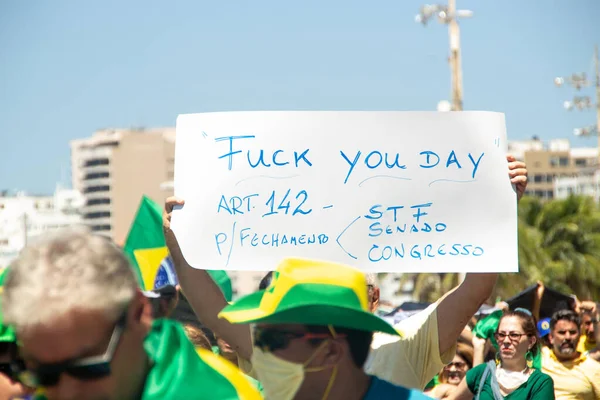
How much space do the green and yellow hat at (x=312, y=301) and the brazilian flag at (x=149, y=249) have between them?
5.78 metres

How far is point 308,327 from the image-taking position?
3150 millimetres

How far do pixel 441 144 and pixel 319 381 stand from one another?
6.31 ft

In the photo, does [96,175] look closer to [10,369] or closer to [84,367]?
[10,369]

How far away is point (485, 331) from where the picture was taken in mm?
7406

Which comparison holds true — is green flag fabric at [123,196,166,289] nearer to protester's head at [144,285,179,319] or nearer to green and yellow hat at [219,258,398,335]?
protester's head at [144,285,179,319]

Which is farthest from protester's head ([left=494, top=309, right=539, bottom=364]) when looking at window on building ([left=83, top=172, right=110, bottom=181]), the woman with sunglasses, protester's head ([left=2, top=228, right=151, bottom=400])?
window on building ([left=83, top=172, right=110, bottom=181])

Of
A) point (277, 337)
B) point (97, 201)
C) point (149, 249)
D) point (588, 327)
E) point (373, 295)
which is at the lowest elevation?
point (97, 201)

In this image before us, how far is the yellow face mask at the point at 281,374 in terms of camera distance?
3166 millimetres

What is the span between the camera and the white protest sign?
15.6ft

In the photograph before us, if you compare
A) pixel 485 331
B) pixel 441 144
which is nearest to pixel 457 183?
pixel 441 144

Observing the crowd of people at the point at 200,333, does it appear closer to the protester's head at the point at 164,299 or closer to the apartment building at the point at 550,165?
the protester's head at the point at 164,299

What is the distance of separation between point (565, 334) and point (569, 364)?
0.32 metres

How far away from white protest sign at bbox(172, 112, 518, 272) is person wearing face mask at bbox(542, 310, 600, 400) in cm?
318

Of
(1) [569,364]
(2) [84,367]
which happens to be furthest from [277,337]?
(1) [569,364]
